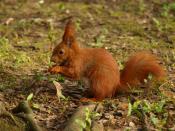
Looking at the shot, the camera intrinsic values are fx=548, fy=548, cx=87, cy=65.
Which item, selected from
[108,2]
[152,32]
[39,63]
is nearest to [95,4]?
[108,2]

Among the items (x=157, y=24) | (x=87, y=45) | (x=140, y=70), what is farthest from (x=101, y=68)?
(x=157, y=24)

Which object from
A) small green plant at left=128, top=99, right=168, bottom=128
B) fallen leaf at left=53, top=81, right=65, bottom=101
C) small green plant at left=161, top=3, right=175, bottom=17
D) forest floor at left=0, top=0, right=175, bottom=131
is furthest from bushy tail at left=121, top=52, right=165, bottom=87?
small green plant at left=161, top=3, right=175, bottom=17

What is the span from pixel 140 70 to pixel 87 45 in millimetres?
2576

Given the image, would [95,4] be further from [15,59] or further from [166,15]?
[15,59]

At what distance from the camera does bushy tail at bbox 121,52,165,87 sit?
615 centimetres

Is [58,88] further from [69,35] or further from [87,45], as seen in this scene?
[87,45]

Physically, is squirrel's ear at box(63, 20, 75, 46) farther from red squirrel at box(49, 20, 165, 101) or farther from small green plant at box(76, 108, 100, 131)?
small green plant at box(76, 108, 100, 131)

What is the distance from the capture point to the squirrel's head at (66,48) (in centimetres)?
658

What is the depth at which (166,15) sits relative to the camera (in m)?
10.1

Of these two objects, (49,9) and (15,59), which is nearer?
(15,59)

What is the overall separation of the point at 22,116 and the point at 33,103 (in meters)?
0.60

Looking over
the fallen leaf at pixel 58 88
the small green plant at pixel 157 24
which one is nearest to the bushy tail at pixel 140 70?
the fallen leaf at pixel 58 88

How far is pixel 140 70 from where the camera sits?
6227mm

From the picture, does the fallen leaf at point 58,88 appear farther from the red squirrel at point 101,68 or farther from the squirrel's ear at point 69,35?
the squirrel's ear at point 69,35
